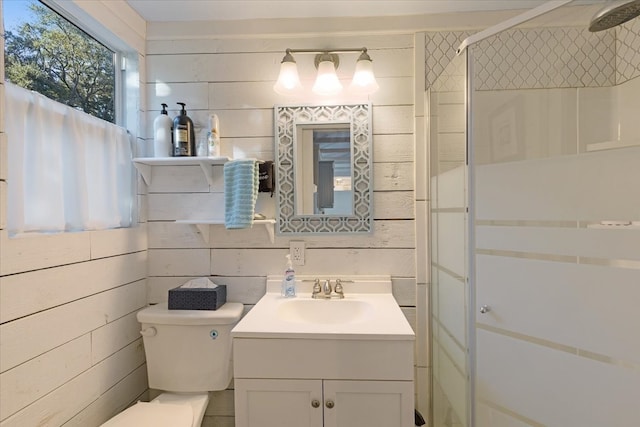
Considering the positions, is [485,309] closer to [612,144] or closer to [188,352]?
[612,144]

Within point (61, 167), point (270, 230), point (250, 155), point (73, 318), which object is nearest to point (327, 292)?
point (270, 230)

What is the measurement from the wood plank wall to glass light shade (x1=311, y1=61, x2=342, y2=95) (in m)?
0.09

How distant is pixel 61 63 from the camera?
136cm

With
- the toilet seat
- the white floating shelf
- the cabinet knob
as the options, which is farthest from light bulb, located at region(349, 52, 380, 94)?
the toilet seat

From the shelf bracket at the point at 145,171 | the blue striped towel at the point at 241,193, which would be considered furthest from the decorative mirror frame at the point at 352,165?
the shelf bracket at the point at 145,171

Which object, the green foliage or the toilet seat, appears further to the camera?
the toilet seat

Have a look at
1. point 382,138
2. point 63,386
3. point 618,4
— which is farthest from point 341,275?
point 618,4

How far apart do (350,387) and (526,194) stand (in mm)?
950

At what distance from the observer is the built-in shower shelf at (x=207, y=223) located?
5.30 ft

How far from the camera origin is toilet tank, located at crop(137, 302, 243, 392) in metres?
1.53

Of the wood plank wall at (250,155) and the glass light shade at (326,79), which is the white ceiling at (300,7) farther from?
the glass light shade at (326,79)

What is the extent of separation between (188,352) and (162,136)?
1.03 m

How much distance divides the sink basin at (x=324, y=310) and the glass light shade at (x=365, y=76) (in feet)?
3.33

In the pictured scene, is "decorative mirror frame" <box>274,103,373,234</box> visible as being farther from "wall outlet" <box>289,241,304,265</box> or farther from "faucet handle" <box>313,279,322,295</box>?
"faucet handle" <box>313,279,322,295</box>
